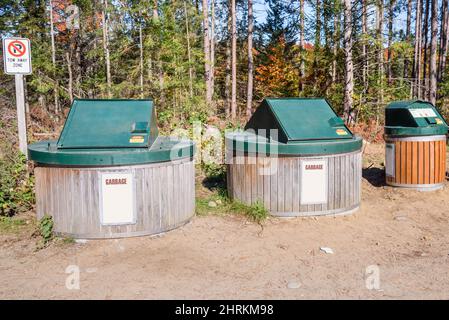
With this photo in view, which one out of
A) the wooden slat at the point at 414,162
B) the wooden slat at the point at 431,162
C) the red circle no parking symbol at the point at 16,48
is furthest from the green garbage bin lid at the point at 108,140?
the wooden slat at the point at 431,162

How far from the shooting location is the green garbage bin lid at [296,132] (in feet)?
20.0

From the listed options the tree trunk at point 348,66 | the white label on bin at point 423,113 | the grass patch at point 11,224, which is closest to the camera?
the grass patch at point 11,224

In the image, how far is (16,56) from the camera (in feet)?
21.5

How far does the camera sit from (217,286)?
3924 mm

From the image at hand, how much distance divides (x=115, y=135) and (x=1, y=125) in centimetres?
678

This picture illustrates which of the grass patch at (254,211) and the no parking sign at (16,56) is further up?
the no parking sign at (16,56)

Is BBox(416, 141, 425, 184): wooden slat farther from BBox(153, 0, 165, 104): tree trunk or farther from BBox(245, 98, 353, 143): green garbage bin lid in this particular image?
BBox(153, 0, 165, 104): tree trunk

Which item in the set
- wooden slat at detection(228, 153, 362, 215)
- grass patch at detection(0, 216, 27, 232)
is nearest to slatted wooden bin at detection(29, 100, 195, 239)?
grass patch at detection(0, 216, 27, 232)

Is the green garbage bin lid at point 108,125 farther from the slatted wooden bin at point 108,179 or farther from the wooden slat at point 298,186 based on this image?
the wooden slat at point 298,186

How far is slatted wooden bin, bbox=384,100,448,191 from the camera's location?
7969 millimetres

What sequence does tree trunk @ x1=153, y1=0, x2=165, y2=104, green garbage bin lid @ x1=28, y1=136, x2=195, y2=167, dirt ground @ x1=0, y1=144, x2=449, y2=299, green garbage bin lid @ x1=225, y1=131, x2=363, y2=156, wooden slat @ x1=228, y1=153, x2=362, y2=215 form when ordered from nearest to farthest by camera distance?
dirt ground @ x1=0, y1=144, x2=449, y2=299 < green garbage bin lid @ x1=28, y1=136, x2=195, y2=167 < green garbage bin lid @ x1=225, y1=131, x2=363, y2=156 < wooden slat @ x1=228, y1=153, x2=362, y2=215 < tree trunk @ x1=153, y1=0, x2=165, y2=104

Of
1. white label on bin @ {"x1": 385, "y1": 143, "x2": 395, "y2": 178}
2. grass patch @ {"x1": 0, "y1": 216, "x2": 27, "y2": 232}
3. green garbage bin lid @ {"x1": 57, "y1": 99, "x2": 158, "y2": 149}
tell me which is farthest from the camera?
white label on bin @ {"x1": 385, "y1": 143, "x2": 395, "y2": 178}

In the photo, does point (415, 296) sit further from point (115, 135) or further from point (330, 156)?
point (115, 135)
